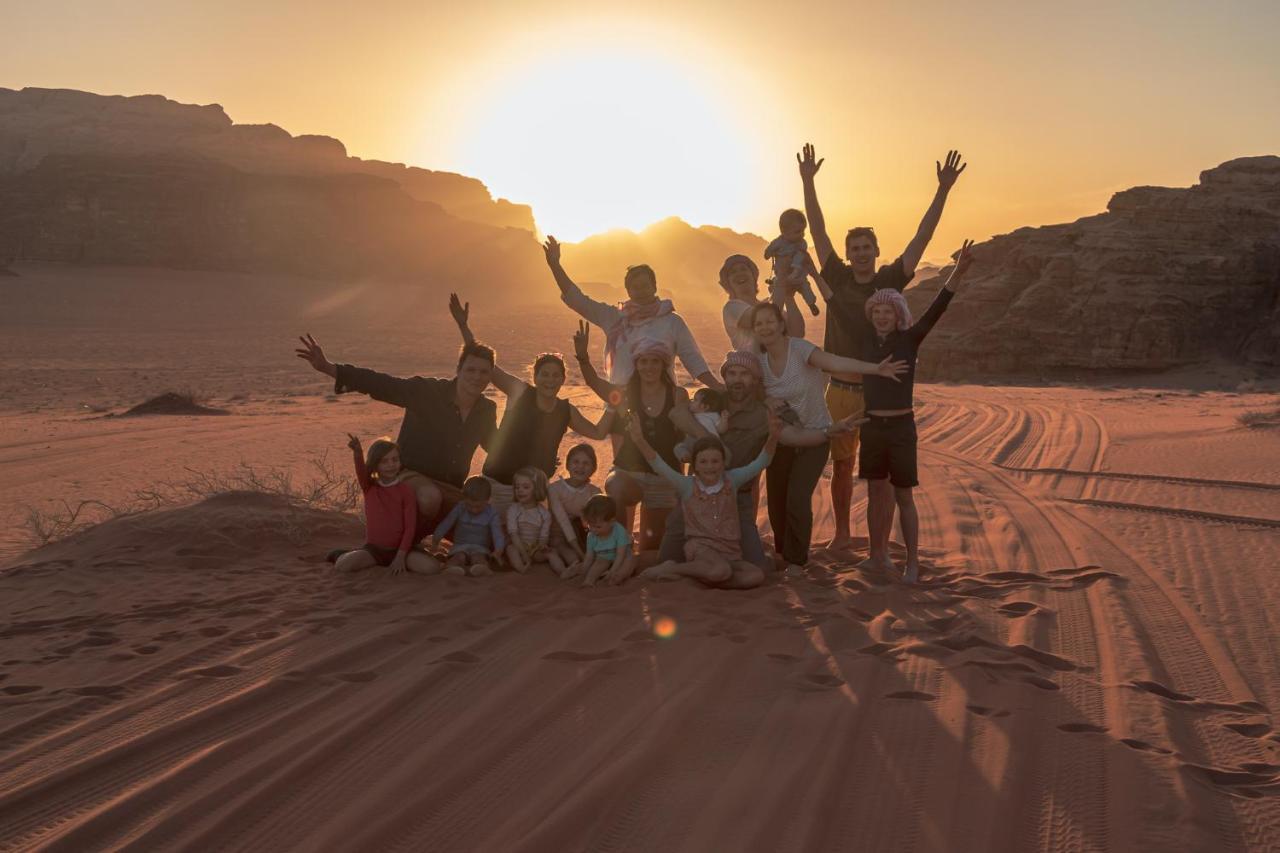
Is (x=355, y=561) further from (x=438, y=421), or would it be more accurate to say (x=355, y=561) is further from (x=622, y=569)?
(x=622, y=569)

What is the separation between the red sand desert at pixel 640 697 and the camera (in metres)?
2.78

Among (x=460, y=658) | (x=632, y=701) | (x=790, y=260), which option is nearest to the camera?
(x=632, y=701)

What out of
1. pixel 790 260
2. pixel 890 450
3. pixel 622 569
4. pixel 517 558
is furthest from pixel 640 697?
pixel 790 260

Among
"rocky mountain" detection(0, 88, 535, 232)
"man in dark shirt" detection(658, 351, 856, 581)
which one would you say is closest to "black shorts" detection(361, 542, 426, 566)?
"man in dark shirt" detection(658, 351, 856, 581)

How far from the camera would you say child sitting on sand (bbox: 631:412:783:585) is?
5395 millimetres

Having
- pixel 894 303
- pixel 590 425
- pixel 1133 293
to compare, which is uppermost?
pixel 1133 293

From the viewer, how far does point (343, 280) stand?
7525cm

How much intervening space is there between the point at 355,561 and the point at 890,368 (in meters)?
3.67

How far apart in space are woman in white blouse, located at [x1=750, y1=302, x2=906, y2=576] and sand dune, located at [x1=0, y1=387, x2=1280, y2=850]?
35cm

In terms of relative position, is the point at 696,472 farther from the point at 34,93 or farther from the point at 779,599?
the point at 34,93

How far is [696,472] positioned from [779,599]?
38.0 inches

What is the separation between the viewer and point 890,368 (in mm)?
5461

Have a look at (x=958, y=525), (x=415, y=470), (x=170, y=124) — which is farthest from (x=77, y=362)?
(x=170, y=124)

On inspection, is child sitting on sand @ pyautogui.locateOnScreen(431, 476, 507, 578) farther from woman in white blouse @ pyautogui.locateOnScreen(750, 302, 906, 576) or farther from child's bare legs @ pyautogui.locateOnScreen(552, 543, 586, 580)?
woman in white blouse @ pyautogui.locateOnScreen(750, 302, 906, 576)
